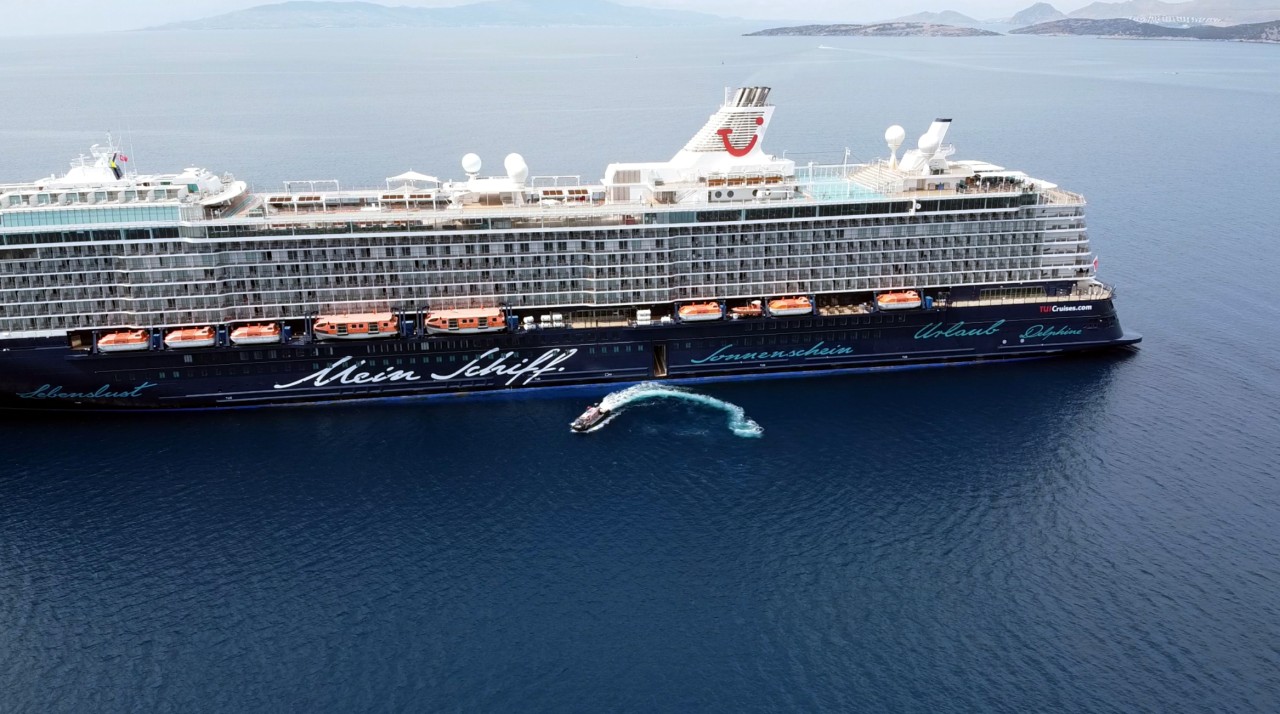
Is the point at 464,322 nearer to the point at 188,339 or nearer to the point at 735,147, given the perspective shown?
the point at 188,339

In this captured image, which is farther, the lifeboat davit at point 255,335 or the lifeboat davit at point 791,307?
the lifeboat davit at point 791,307

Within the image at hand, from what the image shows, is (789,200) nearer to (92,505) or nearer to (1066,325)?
(1066,325)

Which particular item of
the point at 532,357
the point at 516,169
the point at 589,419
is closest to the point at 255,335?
the point at 532,357

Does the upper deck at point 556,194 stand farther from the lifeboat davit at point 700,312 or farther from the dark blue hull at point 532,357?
the dark blue hull at point 532,357

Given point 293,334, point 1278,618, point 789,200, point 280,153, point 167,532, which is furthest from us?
point 280,153

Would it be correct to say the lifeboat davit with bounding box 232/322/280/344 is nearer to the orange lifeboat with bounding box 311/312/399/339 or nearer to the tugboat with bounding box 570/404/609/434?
the orange lifeboat with bounding box 311/312/399/339

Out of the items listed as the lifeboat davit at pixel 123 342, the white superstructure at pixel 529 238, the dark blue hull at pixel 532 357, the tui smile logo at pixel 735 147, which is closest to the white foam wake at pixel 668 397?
the dark blue hull at pixel 532 357

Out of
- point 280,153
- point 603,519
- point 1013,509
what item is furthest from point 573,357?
point 280,153

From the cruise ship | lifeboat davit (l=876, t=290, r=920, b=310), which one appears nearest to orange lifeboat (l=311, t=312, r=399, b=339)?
the cruise ship
